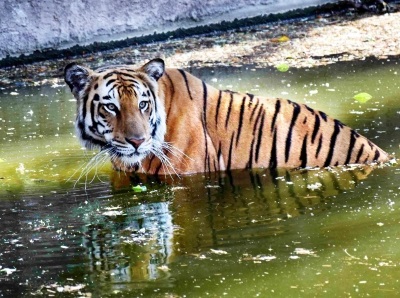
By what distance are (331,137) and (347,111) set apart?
3.93ft

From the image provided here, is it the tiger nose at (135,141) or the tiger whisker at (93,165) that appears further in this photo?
the tiger whisker at (93,165)

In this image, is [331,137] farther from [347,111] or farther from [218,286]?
[218,286]

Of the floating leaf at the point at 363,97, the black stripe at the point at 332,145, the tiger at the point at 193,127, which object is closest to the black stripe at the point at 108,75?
the tiger at the point at 193,127

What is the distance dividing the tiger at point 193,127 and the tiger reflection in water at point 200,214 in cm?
11

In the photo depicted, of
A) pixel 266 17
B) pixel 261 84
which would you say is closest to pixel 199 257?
pixel 261 84

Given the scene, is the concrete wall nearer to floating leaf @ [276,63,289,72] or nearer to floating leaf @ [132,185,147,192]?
floating leaf @ [276,63,289,72]

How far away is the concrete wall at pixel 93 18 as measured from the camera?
9.59m

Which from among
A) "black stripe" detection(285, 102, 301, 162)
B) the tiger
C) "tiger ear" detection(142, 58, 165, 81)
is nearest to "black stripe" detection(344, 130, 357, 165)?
Result: the tiger

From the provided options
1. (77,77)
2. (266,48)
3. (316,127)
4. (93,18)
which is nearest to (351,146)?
(316,127)

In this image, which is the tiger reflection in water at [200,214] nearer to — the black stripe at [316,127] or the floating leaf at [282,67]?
the black stripe at [316,127]

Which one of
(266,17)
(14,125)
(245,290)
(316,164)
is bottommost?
(245,290)

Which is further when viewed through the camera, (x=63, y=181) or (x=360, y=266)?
(x=63, y=181)

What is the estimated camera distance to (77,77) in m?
5.66

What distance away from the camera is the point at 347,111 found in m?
7.01
